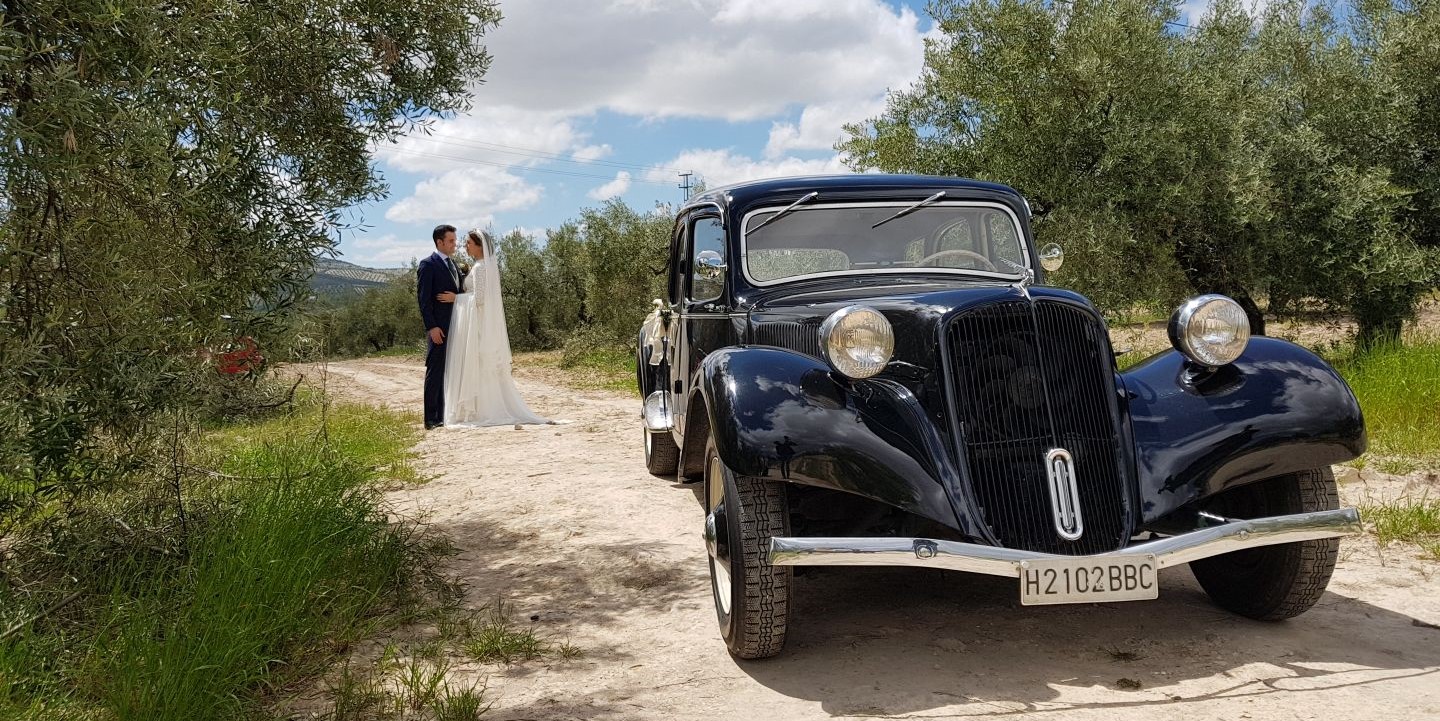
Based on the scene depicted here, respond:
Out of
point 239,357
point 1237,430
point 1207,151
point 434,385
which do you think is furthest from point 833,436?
point 1207,151

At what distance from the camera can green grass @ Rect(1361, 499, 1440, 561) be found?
14.7ft

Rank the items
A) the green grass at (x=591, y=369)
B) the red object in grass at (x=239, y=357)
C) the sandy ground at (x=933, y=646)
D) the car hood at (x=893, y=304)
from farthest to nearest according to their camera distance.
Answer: the green grass at (x=591, y=369) → the red object in grass at (x=239, y=357) → the car hood at (x=893, y=304) → the sandy ground at (x=933, y=646)

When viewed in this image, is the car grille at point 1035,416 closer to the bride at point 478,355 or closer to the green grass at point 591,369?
the bride at point 478,355

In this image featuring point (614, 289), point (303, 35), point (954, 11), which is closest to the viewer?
point (303, 35)

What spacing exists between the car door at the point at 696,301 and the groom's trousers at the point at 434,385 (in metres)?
4.31

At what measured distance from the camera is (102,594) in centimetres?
362

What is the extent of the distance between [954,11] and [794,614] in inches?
347

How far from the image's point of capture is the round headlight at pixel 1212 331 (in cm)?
356

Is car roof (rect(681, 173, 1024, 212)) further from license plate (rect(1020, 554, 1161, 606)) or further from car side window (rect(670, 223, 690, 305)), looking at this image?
license plate (rect(1020, 554, 1161, 606))

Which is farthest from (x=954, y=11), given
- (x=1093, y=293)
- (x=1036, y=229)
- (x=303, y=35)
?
(x=303, y=35)

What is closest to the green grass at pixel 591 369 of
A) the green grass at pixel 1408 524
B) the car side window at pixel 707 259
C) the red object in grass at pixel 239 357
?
the car side window at pixel 707 259

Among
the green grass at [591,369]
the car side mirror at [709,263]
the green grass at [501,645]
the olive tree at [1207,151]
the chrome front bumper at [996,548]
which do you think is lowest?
the green grass at [501,645]

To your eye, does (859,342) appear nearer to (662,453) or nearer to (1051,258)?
(1051,258)

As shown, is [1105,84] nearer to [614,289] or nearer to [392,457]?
[392,457]
